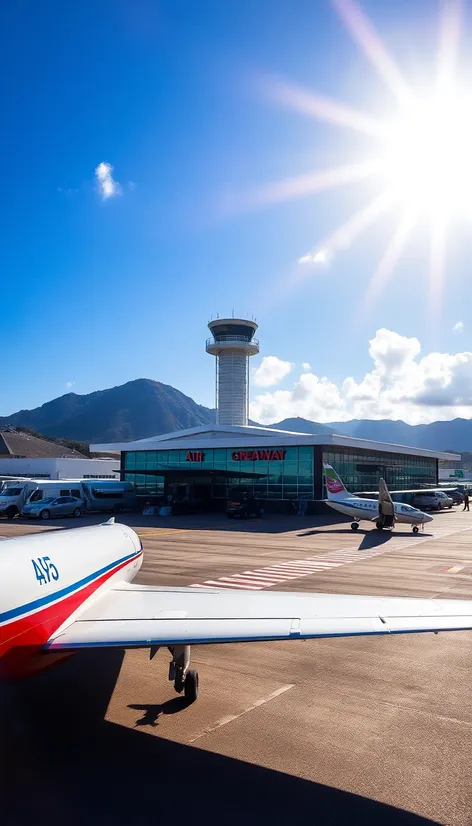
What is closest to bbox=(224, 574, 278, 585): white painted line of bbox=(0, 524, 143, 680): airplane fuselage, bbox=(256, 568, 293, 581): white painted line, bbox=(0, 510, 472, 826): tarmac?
bbox=(256, 568, 293, 581): white painted line

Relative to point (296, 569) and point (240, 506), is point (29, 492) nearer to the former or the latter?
point (240, 506)

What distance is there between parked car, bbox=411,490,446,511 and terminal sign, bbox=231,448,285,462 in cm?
1657

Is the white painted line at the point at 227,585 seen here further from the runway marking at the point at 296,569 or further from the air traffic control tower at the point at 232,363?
the air traffic control tower at the point at 232,363

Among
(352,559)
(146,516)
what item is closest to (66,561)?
(352,559)

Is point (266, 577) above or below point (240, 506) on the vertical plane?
below

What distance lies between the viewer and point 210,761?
22.1 ft

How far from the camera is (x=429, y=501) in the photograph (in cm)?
5853

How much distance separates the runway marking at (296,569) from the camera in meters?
18.0

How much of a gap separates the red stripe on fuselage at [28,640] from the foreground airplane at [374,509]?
3111 centimetres

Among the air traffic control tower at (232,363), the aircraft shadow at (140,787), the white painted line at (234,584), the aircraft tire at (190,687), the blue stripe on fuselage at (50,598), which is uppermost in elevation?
the air traffic control tower at (232,363)

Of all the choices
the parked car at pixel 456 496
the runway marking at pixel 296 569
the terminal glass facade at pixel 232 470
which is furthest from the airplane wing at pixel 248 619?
the parked car at pixel 456 496

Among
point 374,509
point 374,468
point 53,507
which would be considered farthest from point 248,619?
point 374,468

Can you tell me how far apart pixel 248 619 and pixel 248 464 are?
48584 mm

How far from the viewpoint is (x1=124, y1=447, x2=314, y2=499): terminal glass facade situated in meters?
52.1
